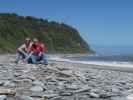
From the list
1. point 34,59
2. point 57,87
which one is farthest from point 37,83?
point 34,59

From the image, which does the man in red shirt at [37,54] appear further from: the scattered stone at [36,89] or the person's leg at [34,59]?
the scattered stone at [36,89]

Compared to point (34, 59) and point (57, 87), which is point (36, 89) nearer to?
point (57, 87)

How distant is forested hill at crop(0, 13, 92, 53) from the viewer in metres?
118

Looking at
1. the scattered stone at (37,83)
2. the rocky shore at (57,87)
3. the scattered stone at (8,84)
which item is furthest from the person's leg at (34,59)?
the scattered stone at (8,84)

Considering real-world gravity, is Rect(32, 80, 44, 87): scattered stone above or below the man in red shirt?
below

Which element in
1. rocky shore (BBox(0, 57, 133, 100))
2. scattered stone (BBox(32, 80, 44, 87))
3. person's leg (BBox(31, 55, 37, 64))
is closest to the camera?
rocky shore (BBox(0, 57, 133, 100))

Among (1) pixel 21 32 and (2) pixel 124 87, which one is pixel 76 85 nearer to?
(2) pixel 124 87

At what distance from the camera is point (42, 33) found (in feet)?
450

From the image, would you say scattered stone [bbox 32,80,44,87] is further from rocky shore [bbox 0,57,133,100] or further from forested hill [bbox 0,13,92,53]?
forested hill [bbox 0,13,92,53]

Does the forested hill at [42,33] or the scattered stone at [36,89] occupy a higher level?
the forested hill at [42,33]

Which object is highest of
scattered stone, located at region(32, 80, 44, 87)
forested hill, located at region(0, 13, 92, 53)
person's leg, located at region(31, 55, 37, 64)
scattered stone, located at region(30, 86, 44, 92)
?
forested hill, located at region(0, 13, 92, 53)

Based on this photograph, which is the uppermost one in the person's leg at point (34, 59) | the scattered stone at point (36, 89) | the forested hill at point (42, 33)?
the forested hill at point (42, 33)

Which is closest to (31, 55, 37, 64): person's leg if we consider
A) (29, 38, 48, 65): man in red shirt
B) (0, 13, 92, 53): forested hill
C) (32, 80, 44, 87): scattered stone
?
(29, 38, 48, 65): man in red shirt

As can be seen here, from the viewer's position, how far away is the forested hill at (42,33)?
118312 mm
